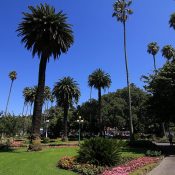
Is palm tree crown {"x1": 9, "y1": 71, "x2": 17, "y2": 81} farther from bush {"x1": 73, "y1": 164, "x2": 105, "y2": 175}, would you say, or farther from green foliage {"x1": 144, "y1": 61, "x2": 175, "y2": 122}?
bush {"x1": 73, "y1": 164, "x2": 105, "y2": 175}

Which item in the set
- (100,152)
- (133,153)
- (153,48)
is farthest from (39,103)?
(153,48)

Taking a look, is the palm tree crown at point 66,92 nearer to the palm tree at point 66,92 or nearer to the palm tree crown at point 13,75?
the palm tree at point 66,92

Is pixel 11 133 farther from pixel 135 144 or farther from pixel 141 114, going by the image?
pixel 141 114

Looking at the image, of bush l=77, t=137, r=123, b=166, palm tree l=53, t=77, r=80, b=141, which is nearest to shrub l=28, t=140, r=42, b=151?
bush l=77, t=137, r=123, b=166

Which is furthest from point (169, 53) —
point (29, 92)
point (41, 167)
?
point (41, 167)

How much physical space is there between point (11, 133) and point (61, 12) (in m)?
29.2

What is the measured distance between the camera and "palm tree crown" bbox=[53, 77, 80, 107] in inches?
2822

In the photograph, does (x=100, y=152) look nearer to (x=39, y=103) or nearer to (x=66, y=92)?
(x=39, y=103)

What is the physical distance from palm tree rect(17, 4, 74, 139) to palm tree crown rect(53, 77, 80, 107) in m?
33.9

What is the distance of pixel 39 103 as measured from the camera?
116ft

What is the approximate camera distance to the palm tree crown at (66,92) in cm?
7169

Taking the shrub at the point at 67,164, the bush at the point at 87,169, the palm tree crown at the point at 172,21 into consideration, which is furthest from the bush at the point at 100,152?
the palm tree crown at the point at 172,21

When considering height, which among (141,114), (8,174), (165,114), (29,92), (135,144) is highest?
(29,92)

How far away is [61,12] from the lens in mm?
37188
